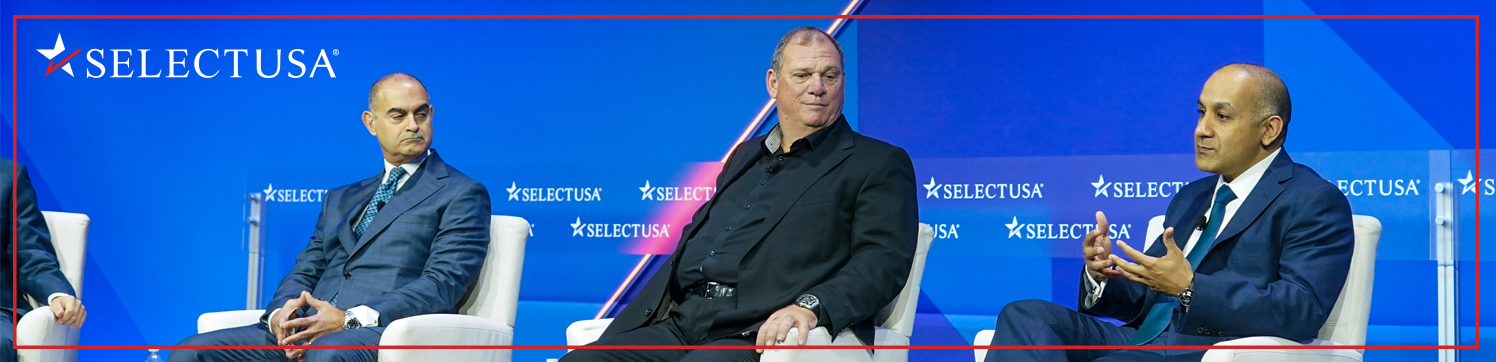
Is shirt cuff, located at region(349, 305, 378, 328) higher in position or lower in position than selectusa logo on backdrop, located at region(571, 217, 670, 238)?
lower

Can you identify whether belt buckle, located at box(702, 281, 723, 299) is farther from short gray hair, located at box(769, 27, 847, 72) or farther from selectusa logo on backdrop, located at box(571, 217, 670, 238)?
selectusa logo on backdrop, located at box(571, 217, 670, 238)

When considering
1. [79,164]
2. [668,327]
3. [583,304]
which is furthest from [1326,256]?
[79,164]

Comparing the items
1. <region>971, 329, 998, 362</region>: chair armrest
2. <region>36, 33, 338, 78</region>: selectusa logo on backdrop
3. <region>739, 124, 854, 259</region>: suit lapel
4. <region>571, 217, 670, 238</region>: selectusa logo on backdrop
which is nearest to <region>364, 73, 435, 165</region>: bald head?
<region>739, 124, 854, 259</region>: suit lapel

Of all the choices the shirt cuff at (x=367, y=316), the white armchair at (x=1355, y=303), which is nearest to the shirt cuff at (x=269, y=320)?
the shirt cuff at (x=367, y=316)

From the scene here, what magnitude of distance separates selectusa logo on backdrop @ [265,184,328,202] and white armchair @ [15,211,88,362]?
1.28 meters

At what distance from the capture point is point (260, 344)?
10.7 feet

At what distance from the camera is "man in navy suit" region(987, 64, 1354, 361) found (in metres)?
2.56

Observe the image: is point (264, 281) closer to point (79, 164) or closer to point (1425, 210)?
point (79, 164)

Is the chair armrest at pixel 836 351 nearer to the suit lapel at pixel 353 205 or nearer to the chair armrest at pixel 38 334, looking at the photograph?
the suit lapel at pixel 353 205

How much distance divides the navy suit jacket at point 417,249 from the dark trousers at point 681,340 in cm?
57

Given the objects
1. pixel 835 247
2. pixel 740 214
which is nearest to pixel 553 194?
pixel 740 214

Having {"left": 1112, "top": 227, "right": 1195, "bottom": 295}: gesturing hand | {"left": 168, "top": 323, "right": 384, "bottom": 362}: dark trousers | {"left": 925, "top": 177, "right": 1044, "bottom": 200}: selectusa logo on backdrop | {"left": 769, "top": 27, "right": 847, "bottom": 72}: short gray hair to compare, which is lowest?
{"left": 168, "top": 323, "right": 384, "bottom": 362}: dark trousers

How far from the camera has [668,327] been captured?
2.98 metres

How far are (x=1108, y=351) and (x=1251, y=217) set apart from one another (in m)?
0.44
